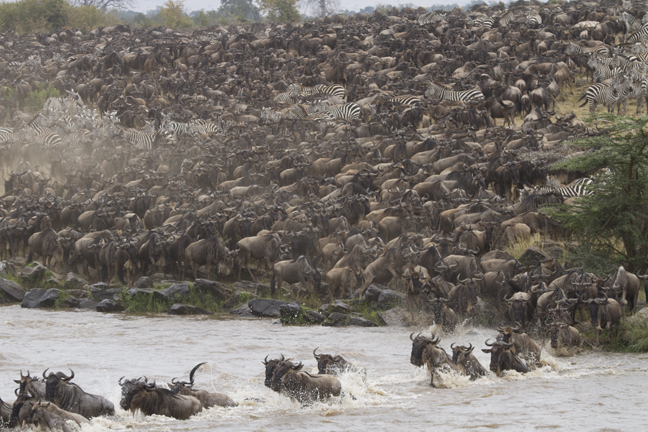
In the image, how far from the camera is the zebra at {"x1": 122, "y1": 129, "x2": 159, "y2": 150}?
28844 mm

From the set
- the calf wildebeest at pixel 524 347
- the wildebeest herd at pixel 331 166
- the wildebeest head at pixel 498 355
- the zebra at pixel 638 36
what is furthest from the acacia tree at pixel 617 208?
the zebra at pixel 638 36

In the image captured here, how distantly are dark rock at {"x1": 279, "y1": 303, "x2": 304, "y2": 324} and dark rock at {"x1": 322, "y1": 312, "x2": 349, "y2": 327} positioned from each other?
531 mm

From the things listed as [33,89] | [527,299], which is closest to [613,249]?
[527,299]

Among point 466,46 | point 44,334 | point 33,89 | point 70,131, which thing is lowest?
point 44,334

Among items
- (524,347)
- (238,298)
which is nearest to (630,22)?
(238,298)

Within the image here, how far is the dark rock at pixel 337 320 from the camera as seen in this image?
14.7 m

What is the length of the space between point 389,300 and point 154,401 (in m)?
7.16

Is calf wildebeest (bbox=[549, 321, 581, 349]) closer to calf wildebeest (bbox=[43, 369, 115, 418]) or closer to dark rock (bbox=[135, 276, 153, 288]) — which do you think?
calf wildebeest (bbox=[43, 369, 115, 418])

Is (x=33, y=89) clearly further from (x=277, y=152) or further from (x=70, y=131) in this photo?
(x=277, y=152)

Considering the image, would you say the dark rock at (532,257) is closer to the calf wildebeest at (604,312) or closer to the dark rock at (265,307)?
the calf wildebeest at (604,312)

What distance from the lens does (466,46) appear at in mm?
39188

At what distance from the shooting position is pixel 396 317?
1477 cm

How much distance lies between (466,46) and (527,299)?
28.0 meters

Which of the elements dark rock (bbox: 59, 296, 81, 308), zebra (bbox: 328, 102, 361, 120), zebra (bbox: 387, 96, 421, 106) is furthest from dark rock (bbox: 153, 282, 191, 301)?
zebra (bbox: 387, 96, 421, 106)
